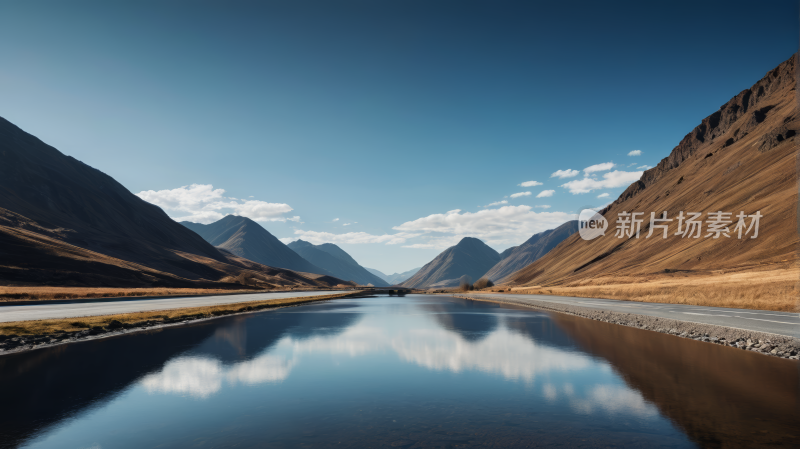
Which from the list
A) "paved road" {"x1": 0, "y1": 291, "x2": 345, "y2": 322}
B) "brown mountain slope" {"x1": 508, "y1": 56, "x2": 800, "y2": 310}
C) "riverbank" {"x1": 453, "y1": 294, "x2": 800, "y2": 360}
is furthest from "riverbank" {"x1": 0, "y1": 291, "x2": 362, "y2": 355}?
"brown mountain slope" {"x1": 508, "y1": 56, "x2": 800, "y2": 310}

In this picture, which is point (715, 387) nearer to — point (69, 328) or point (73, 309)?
point (69, 328)

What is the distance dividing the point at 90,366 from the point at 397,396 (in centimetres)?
1524

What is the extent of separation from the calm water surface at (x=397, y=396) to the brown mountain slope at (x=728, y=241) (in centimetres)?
3507

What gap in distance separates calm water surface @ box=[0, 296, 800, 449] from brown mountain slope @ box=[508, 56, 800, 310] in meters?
35.1

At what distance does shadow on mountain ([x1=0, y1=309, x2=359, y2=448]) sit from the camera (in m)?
12.8

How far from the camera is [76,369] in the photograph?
18562 mm

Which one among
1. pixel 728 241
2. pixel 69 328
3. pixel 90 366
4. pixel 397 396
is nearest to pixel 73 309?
pixel 69 328

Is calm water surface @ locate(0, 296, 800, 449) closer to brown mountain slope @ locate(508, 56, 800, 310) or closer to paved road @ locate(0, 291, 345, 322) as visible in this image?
paved road @ locate(0, 291, 345, 322)

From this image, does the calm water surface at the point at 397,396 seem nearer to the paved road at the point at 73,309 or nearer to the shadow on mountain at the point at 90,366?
the shadow on mountain at the point at 90,366

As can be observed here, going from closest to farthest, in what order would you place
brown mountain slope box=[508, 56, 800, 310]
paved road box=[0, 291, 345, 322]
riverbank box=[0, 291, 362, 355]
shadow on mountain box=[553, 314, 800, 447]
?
shadow on mountain box=[553, 314, 800, 447] < riverbank box=[0, 291, 362, 355] < paved road box=[0, 291, 345, 322] < brown mountain slope box=[508, 56, 800, 310]

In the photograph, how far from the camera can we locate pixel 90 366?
1928 cm

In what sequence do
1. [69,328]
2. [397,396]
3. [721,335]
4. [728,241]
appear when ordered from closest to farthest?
[397,396] → [721,335] → [69,328] → [728,241]

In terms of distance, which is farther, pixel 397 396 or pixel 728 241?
pixel 728 241

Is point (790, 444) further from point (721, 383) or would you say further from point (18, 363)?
point (18, 363)
